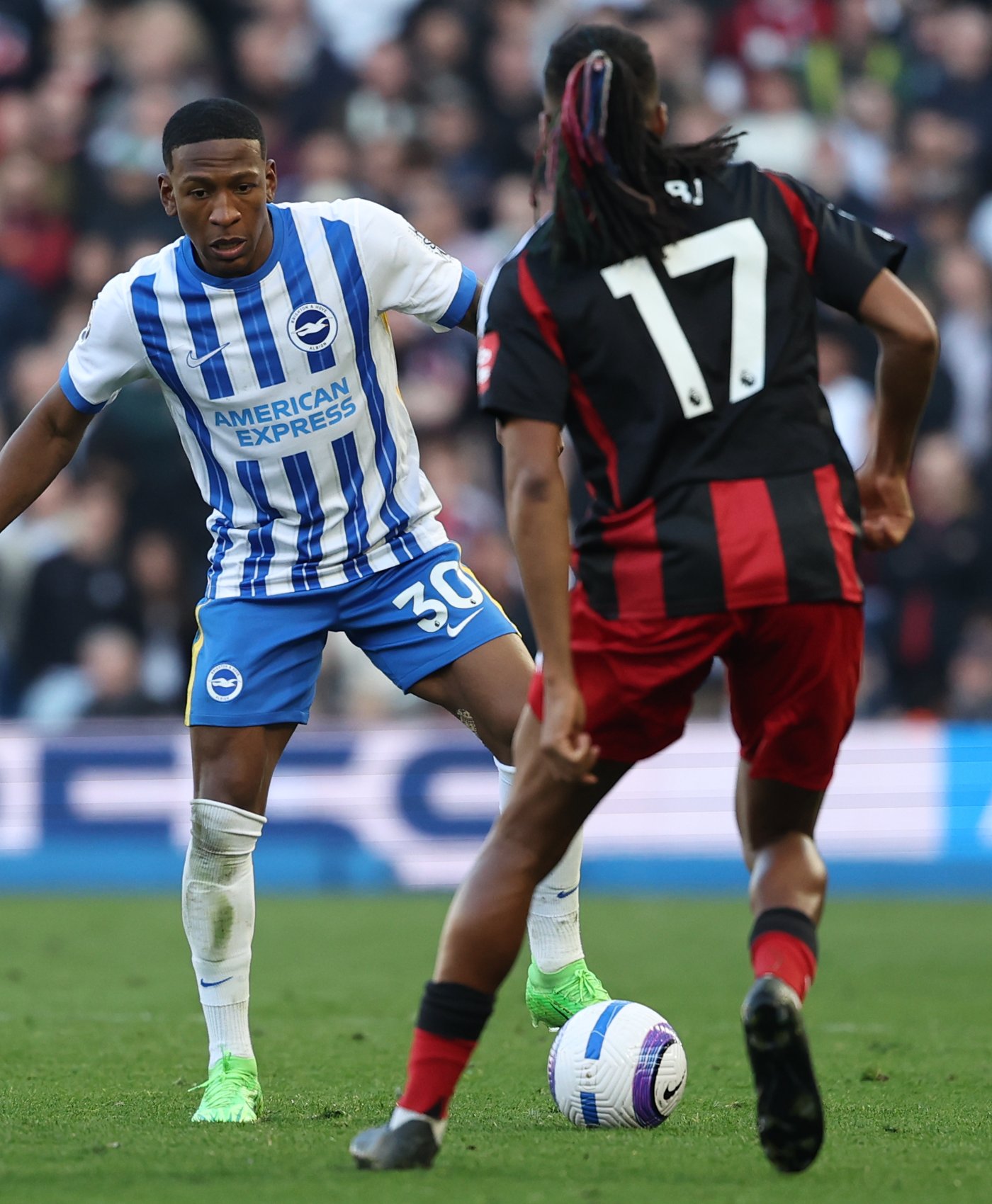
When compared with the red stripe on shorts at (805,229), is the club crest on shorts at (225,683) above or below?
below

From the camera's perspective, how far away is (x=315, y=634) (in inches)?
192

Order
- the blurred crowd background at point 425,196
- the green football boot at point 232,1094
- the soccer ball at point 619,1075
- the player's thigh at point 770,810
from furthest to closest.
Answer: the blurred crowd background at point 425,196, the green football boot at point 232,1094, the soccer ball at point 619,1075, the player's thigh at point 770,810

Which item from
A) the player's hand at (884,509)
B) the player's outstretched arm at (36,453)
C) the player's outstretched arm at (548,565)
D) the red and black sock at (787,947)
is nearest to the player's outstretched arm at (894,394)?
the player's hand at (884,509)

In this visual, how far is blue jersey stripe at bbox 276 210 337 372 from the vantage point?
4789 mm

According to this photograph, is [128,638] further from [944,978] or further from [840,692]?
[840,692]

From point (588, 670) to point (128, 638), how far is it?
894cm

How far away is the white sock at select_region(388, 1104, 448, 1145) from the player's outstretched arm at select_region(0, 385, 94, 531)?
1.98 meters

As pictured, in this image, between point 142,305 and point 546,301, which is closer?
point 546,301

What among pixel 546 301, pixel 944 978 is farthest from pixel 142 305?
pixel 944 978

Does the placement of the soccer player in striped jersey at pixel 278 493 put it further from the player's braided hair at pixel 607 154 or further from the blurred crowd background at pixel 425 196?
the blurred crowd background at pixel 425 196

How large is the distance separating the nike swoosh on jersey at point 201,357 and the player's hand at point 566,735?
1676 mm

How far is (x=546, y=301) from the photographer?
Result: 3.52m

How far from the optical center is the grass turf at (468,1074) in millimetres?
3590

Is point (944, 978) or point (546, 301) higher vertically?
point (546, 301)
